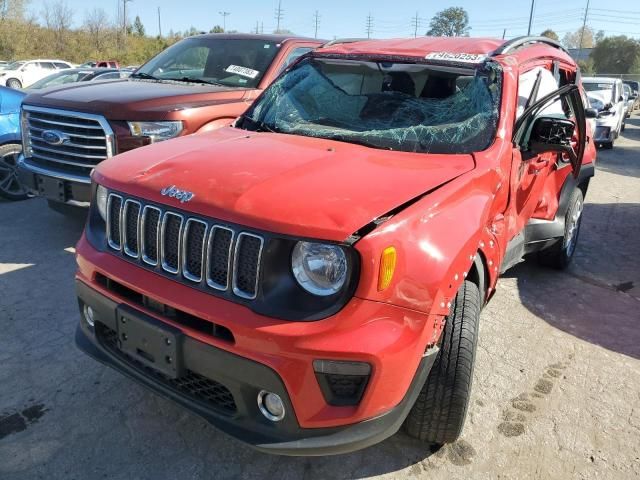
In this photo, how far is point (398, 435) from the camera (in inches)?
107

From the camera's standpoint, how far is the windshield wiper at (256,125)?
11.0 feet

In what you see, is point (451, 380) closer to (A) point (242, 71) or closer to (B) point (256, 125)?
(B) point (256, 125)

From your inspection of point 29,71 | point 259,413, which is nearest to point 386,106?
point 259,413

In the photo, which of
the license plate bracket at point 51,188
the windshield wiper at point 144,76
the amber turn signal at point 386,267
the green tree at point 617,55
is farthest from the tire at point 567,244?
the green tree at point 617,55

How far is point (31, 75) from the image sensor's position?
27797 mm

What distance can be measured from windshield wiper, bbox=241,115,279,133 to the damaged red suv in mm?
125

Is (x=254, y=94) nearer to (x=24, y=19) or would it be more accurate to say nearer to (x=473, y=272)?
(x=473, y=272)

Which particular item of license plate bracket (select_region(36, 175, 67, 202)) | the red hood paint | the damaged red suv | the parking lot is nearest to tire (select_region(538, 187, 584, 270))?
the parking lot

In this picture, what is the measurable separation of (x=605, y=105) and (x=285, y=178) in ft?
→ 43.3

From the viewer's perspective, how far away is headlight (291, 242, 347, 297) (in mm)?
2014

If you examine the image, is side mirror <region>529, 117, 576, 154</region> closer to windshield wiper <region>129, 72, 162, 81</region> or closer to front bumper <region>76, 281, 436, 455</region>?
front bumper <region>76, 281, 436, 455</region>

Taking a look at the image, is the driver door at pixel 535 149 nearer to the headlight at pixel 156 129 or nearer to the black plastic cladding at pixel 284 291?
the black plastic cladding at pixel 284 291

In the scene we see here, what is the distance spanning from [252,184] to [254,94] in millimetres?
3431

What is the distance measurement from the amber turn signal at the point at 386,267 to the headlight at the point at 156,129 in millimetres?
3264
